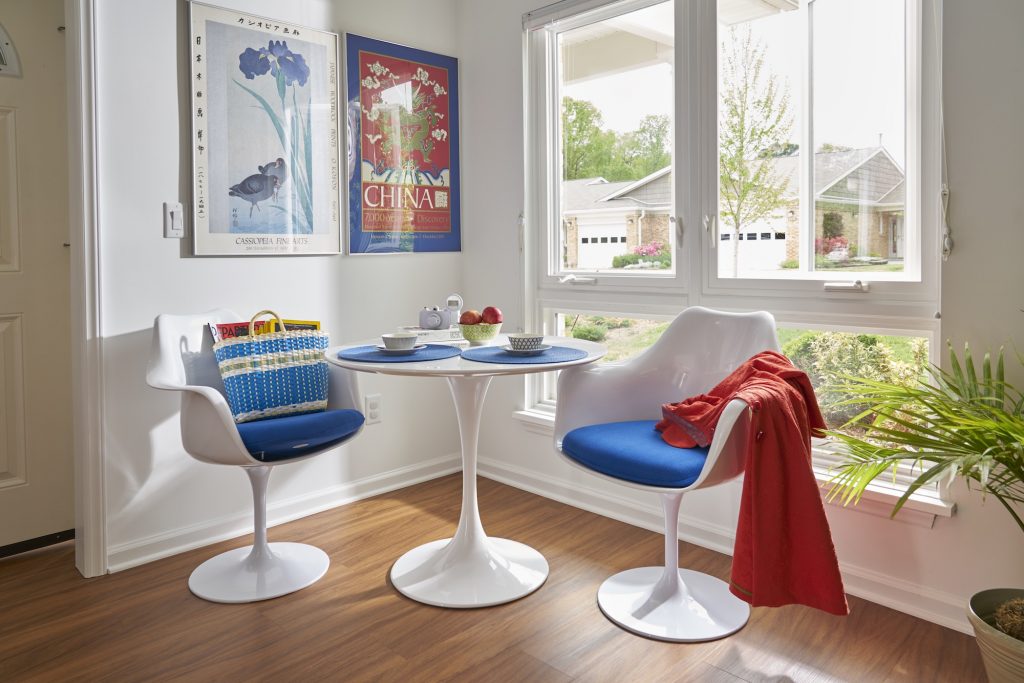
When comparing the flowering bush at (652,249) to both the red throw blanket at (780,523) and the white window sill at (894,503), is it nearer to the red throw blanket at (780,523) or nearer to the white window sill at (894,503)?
the white window sill at (894,503)

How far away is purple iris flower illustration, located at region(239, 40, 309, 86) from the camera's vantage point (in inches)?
113

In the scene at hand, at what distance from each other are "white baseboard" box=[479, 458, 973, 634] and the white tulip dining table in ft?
1.74

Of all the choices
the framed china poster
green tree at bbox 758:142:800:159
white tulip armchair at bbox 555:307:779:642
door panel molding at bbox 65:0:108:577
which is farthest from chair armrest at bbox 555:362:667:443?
door panel molding at bbox 65:0:108:577

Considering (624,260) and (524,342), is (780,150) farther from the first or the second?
(524,342)

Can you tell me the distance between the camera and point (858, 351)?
2.45 m

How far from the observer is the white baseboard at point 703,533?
2.19m

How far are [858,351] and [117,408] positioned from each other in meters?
2.48

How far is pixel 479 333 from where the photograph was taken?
2518 millimetres

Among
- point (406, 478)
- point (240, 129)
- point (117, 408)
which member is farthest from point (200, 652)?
point (240, 129)

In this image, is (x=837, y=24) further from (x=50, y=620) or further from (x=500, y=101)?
(x=50, y=620)

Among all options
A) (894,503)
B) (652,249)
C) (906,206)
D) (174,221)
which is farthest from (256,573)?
(906,206)

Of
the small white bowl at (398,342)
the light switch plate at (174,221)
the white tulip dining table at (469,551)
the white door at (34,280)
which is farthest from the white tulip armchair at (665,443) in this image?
the white door at (34,280)

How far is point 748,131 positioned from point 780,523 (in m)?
1.42

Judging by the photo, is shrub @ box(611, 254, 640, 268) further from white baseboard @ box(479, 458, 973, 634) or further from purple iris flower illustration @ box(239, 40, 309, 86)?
purple iris flower illustration @ box(239, 40, 309, 86)
